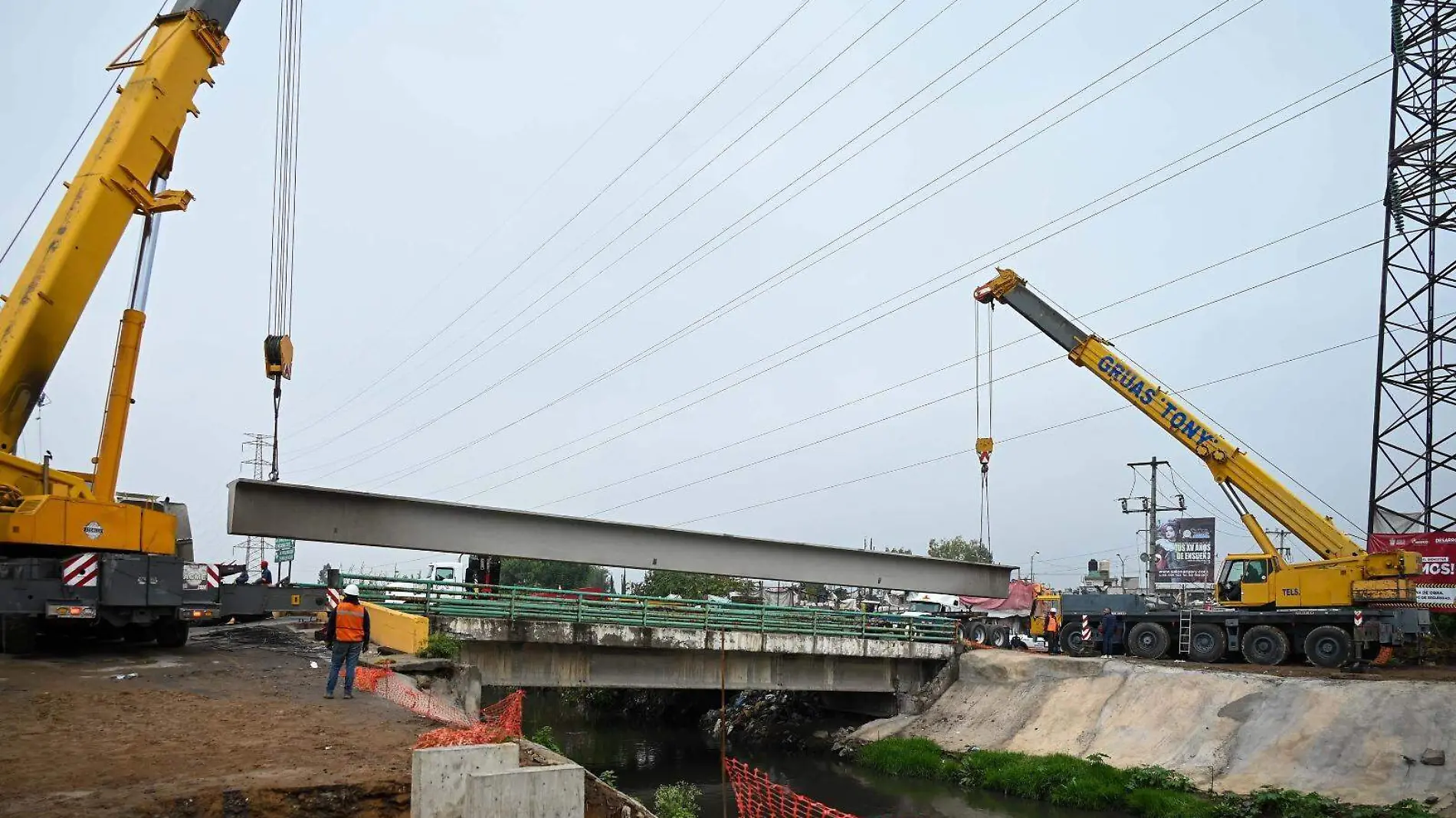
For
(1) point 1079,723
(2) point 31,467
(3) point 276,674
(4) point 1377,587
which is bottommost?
(1) point 1079,723

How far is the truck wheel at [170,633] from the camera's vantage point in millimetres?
17172

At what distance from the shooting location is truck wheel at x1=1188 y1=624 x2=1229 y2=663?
1035 inches

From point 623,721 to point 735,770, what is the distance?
13.3 m

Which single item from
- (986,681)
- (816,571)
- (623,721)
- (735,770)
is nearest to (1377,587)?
(986,681)

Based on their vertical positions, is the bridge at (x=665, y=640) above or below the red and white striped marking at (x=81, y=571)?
below

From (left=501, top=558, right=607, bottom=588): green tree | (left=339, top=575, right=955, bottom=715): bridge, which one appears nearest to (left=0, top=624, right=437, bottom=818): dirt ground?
(left=339, top=575, right=955, bottom=715): bridge

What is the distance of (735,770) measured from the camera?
2548 cm

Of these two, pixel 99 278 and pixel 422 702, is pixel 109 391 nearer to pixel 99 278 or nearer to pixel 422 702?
pixel 99 278

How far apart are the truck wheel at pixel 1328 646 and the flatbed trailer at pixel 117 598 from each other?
76.9ft

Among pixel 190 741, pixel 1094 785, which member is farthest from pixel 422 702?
pixel 1094 785

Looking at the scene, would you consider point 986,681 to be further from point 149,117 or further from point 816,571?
point 149,117

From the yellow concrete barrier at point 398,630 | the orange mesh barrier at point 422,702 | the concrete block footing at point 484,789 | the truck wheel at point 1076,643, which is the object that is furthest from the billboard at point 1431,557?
the concrete block footing at point 484,789

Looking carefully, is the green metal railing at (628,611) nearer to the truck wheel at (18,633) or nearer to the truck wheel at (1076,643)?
the truck wheel at (1076,643)

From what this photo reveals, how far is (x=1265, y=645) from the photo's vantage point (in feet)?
83.4
